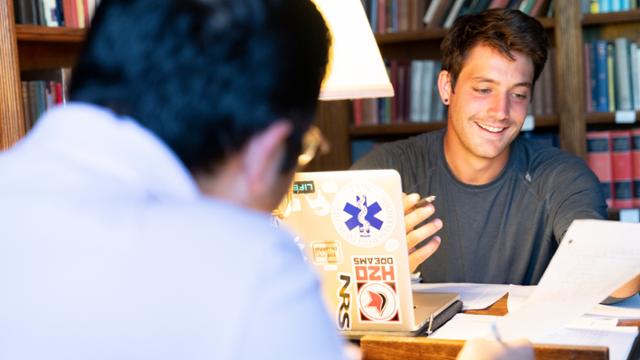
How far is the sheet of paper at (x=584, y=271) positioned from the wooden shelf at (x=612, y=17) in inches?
72.3

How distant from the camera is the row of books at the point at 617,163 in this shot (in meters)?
3.04

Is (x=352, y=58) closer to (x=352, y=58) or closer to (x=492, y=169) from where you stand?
(x=352, y=58)

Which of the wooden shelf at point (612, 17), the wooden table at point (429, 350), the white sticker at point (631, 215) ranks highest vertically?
the wooden shelf at point (612, 17)

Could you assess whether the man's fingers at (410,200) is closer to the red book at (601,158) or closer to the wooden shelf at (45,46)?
the wooden shelf at (45,46)

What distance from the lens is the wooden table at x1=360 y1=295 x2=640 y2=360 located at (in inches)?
46.9

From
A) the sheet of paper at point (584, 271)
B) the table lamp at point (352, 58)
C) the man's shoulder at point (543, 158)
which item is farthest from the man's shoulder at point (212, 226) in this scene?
the man's shoulder at point (543, 158)

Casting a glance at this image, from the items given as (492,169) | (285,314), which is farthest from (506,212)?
(285,314)

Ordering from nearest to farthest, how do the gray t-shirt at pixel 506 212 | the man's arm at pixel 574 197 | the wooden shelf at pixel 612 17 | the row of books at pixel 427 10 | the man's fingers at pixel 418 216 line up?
the man's fingers at pixel 418 216, the man's arm at pixel 574 197, the gray t-shirt at pixel 506 212, the wooden shelf at pixel 612 17, the row of books at pixel 427 10

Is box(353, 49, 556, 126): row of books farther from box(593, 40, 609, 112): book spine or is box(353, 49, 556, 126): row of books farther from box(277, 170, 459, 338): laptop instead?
box(277, 170, 459, 338): laptop

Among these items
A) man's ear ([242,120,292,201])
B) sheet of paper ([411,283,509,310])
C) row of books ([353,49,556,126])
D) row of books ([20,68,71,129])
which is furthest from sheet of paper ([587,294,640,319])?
row of books ([353,49,556,126])

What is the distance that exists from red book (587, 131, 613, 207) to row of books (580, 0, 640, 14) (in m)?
0.43

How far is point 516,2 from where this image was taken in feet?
10.2

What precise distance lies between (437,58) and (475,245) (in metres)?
1.34

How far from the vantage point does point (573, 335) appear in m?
1.42
